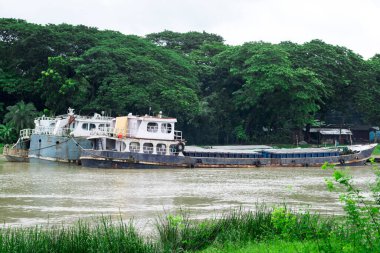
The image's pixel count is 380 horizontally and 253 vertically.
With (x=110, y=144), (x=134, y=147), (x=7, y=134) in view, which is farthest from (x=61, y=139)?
(x=7, y=134)

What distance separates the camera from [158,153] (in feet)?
106

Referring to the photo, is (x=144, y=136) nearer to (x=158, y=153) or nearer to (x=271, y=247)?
(x=158, y=153)

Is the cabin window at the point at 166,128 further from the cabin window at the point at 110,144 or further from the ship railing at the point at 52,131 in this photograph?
the ship railing at the point at 52,131

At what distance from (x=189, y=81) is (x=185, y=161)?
14.7 m

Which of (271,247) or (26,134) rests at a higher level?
(26,134)

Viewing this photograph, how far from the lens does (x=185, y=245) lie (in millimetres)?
9414

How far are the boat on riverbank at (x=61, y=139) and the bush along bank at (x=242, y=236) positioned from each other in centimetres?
2350

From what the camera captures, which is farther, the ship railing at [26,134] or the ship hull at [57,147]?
the ship railing at [26,134]

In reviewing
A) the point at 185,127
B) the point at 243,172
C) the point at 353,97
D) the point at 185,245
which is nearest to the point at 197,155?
the point at 243,172

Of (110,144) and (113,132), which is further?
(110,144)

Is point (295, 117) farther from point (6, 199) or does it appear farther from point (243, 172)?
point (6, 199)

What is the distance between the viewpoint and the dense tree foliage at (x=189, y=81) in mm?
41125

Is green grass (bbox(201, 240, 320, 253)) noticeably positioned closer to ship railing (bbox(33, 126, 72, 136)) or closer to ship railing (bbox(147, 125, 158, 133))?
ship railing (bbox(147, 125, 158, 133))

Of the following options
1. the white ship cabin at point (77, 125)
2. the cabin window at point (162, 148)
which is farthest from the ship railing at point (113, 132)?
the cabin window at point (162, 148)
